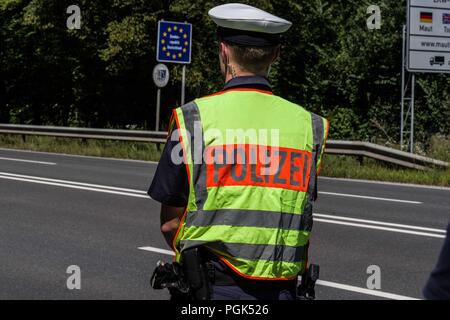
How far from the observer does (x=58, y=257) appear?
813 centimetres

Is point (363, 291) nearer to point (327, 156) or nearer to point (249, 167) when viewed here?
point (249, 167)

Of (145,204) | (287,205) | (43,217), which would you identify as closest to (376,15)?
(145,204)

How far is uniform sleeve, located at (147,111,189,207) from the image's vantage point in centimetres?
293

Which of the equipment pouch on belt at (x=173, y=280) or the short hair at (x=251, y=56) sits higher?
the short hair at (x=251, y=56)

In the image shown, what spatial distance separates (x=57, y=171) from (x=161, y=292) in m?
10.9

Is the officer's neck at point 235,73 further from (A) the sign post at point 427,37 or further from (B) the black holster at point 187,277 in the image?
(A) the sign post at point 427,37

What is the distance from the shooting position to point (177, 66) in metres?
32.9

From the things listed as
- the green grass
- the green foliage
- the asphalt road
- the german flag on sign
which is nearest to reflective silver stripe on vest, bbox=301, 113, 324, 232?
the asphalt road

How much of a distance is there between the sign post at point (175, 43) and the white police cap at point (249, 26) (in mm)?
19697

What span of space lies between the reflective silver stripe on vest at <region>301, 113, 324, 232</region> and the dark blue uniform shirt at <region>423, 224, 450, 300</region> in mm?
1054

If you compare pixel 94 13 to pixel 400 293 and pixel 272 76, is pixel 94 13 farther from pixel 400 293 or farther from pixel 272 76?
pixel 400 293

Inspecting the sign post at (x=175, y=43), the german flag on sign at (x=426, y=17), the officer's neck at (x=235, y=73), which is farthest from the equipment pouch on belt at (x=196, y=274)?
the sign post at (x=175, y=43)

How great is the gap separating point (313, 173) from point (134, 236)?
651cm

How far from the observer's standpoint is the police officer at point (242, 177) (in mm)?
2891
